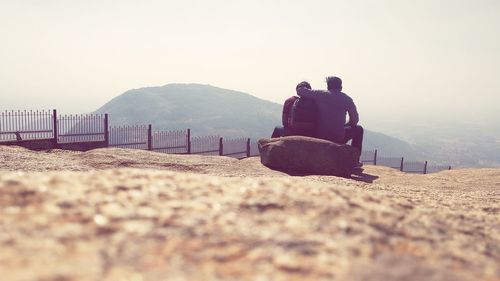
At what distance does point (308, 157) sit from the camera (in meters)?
10.7

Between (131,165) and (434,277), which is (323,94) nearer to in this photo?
(131,165)

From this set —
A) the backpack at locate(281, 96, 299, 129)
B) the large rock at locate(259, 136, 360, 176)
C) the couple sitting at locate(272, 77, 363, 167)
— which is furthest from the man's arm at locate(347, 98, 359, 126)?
the backpack at locate(281, 96, 299, 129)

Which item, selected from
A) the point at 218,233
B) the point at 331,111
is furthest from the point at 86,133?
the point at 218,233

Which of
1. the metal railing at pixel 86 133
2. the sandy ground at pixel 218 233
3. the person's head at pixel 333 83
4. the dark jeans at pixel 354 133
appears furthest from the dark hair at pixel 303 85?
the sandy ground at pixel 218 233

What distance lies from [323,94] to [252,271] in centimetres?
1178

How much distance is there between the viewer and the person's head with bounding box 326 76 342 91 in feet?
40.8

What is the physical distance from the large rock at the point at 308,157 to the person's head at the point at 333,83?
2287 mm

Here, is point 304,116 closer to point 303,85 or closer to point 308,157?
point 303,85

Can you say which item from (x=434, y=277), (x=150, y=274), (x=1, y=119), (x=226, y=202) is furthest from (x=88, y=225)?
(x=1, y=119)

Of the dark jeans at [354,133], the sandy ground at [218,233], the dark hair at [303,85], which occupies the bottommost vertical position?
the dark jeans at [354,133]

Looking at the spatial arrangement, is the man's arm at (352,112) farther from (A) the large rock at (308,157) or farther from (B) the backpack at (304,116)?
(A) the large rock at (308,157)

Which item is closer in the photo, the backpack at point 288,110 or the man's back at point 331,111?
the man's back at point 331,111

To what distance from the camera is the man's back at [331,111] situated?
1229cm

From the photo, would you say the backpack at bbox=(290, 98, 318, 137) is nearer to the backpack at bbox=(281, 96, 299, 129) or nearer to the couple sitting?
the couple sitting
